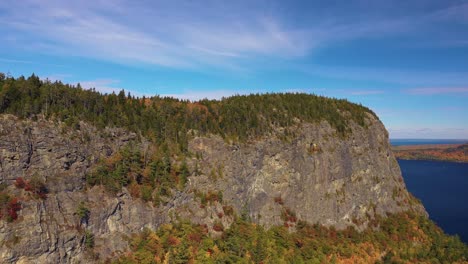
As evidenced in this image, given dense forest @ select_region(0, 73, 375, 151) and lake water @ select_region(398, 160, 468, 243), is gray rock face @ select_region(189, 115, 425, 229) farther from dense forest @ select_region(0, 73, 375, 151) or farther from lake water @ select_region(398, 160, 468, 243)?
lake water @ select_region(398, 160, 468, 243)

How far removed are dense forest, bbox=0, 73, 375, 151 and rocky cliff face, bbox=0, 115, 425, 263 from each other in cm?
235

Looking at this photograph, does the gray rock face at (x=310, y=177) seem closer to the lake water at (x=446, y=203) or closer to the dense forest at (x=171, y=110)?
the dense forest at (x=171, y=110)

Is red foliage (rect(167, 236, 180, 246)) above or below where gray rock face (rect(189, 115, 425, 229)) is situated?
below

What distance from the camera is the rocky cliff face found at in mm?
42094

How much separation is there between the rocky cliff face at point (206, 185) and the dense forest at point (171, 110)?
7.69 feet

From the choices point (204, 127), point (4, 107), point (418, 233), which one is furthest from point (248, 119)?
point (418, 233)

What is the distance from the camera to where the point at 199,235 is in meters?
56.1

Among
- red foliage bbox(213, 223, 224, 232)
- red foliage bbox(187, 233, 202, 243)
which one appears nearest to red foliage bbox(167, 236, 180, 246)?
red foliage bbox(187, 233, 202, 243)

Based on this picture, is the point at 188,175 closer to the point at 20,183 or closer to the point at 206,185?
the point at 206,185

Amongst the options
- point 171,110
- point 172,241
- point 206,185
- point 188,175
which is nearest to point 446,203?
point 206,185

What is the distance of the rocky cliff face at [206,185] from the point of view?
138 feet

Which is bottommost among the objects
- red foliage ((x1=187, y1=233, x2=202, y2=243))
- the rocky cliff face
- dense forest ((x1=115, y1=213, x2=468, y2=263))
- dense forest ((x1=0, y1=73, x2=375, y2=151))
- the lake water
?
the lake water

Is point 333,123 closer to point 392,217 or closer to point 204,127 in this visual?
point 392,217

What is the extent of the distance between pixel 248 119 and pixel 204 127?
12.1 meters
